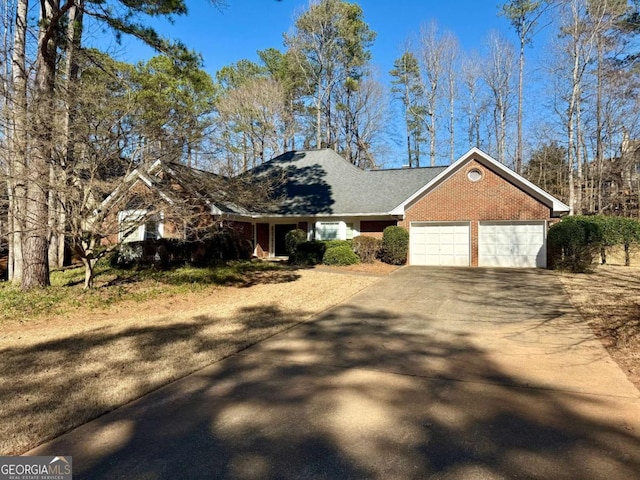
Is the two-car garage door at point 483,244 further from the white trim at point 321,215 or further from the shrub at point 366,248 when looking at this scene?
the shrub at point 366,248

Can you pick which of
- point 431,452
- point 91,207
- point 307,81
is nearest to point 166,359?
point 431,452

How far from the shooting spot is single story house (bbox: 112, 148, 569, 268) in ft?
55.3

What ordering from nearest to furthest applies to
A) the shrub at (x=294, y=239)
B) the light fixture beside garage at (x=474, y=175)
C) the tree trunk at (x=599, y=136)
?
the light fixture beside garage at (x=474, y=175)
the shrub at (x=294, y=239)
the tree trunk at (x=599, y=136)

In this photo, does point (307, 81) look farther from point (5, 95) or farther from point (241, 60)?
point (5, 95)

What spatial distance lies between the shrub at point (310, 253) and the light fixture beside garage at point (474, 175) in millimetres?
7082

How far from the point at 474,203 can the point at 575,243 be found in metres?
4.25

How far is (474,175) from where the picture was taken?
17672 millimetres

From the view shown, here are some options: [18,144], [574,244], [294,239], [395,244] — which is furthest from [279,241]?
[18,144]

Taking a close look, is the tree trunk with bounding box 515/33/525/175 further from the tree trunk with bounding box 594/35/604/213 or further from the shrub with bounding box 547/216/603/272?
the shrub with bounding box 547/216/603/272

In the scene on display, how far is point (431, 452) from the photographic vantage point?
327cm

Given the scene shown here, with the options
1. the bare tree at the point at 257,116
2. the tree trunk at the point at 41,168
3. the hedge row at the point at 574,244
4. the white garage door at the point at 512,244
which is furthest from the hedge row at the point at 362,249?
the bare tree at the point at 257,116

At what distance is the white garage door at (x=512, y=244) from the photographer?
54.6 ft

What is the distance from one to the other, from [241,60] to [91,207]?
82.4 feet

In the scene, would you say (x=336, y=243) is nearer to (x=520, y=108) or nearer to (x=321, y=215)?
(x=321, y=215)
